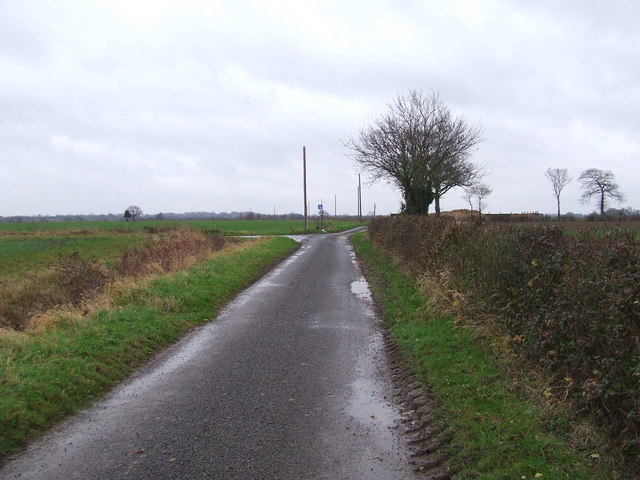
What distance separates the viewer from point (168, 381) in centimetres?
593

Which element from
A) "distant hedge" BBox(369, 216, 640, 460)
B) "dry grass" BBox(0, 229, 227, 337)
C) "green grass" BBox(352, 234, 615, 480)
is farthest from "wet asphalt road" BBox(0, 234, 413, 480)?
"dry grass" BBox(0, 229, 227, 337)

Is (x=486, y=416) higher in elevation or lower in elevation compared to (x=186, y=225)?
lower

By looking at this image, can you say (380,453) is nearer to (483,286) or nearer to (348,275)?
(483,286)

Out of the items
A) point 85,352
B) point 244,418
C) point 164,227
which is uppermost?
point 164,227

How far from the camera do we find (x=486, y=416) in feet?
14.8

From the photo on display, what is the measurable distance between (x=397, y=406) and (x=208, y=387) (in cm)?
215

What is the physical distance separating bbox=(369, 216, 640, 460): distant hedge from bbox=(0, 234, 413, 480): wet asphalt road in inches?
61.6

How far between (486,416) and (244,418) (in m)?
2.25

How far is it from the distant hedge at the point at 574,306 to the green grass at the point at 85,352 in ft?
15.5

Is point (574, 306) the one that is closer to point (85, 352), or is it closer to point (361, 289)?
point (85, 352)

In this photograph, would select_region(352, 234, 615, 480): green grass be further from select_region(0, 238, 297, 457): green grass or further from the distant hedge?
select_region(0, 238, 297, 457): green grass

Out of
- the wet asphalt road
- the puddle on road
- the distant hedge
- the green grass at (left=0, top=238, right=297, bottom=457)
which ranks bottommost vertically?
the wet asphalt road

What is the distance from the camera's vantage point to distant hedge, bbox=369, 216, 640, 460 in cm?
355

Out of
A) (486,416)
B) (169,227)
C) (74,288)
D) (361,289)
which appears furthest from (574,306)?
(169,227)
